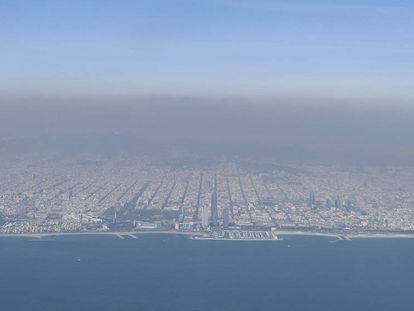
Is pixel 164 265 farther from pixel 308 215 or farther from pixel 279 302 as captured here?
pixel 308 215

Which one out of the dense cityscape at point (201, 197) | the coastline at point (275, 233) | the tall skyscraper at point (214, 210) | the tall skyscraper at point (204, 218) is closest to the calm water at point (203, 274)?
the coastline at point (275, 233)

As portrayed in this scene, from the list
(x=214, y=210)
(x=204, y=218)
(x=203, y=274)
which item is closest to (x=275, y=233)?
(x=204, y=218)

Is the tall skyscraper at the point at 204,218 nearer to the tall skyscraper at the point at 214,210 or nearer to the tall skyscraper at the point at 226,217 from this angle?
the tall skyscraper at the point at 214,210

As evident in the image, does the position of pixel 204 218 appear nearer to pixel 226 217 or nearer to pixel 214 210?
pixel 226 217

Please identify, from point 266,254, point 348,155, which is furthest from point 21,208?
point 348,155

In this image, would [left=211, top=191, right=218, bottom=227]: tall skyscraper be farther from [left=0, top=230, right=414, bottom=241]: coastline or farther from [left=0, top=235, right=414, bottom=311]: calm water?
[left=0, top=235, right=414, bottom=311]: calm water

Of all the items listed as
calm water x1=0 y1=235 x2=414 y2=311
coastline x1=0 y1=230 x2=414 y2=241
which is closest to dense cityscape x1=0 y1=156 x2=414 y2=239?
coastline x1=0 y1=230 x2=414 y2=241

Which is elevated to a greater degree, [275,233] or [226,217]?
[226,217]
